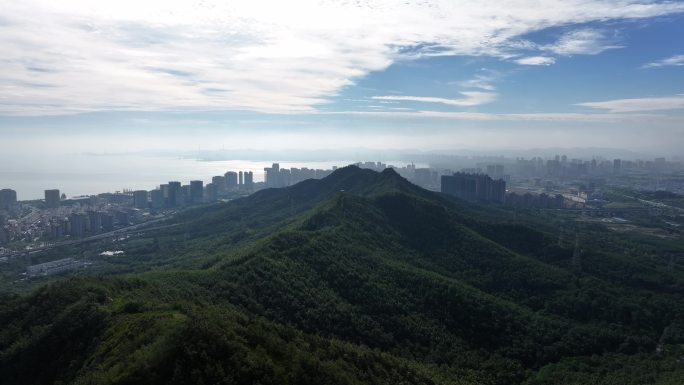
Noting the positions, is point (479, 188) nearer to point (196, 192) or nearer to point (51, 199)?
point (196, 192)

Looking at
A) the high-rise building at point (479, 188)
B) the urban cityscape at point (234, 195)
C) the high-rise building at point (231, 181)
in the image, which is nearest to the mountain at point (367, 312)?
the urban cityscape at point (234, 195)

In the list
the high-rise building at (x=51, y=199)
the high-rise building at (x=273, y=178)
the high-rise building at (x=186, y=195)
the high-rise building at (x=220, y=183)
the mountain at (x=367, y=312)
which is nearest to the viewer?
the mountain at (x=367, y=312)

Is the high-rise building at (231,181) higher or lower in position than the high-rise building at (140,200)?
higher

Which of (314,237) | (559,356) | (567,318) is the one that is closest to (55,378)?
(314,237)

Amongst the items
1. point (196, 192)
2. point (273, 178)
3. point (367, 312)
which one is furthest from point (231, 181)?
point (367, 312)

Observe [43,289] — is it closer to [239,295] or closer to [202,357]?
[239,295]

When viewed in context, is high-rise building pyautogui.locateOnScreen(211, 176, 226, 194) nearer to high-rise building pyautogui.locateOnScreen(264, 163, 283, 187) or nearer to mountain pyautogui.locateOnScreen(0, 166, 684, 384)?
high-rise building pyautogui.locateOnScreen(264, 163, 283, 187)

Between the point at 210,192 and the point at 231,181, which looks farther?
the point at 231,181

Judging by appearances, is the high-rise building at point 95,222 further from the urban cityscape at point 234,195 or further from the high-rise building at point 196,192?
the high-rise building at point 196,192

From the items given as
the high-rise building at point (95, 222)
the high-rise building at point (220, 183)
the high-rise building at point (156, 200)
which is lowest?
the high-rise building at point (95, 222)
